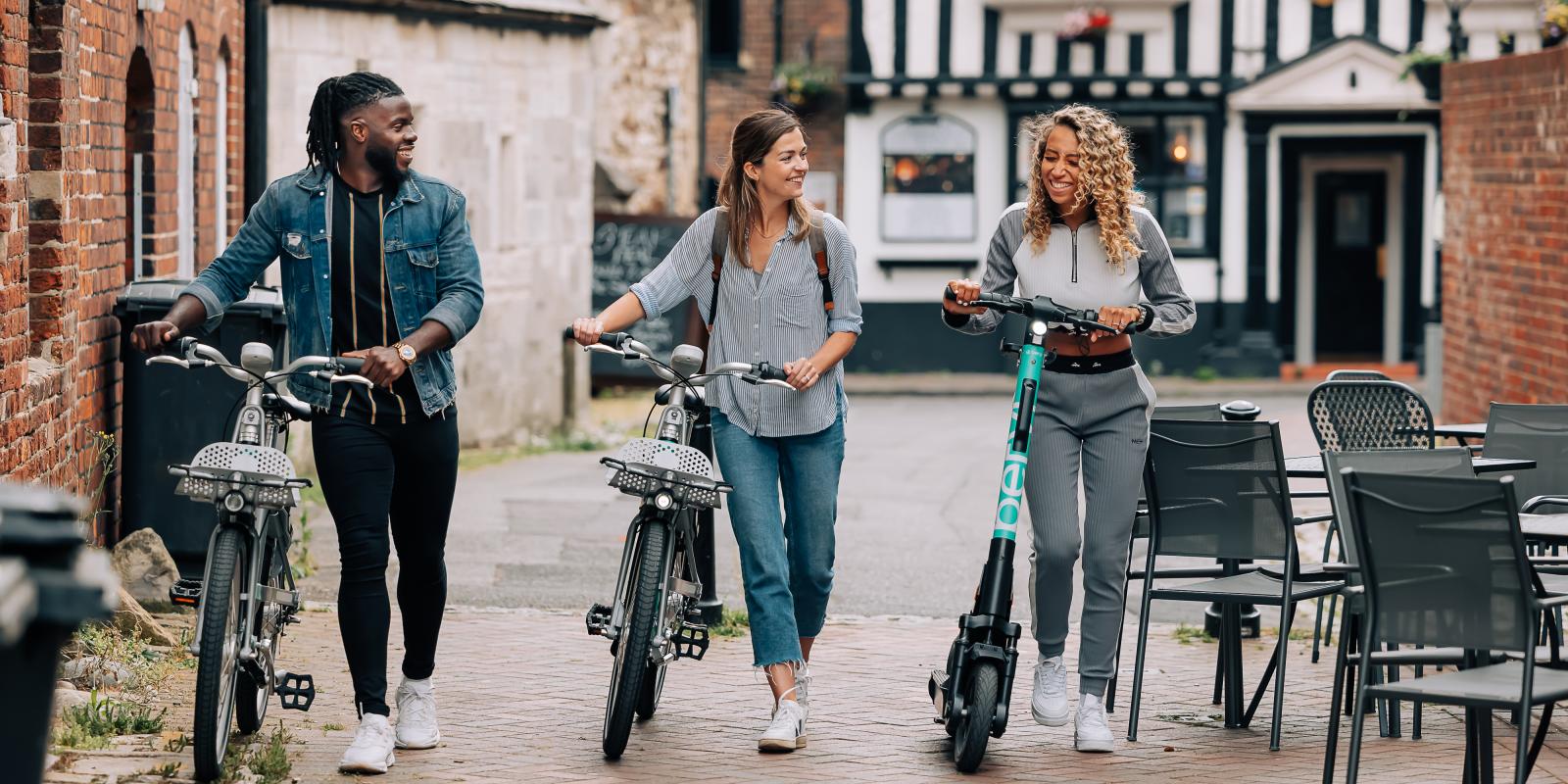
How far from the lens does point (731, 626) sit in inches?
334

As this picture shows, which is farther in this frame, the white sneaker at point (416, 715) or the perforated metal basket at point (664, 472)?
the white sneaker at point (416, 715)

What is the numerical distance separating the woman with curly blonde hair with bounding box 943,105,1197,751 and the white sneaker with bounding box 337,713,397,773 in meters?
1.87

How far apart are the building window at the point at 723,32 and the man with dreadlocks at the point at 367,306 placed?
73.6 ft

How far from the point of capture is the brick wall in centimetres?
716

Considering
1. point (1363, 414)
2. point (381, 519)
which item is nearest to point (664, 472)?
point (381, 519)

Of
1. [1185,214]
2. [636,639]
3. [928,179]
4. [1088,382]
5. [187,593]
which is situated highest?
[928,179]

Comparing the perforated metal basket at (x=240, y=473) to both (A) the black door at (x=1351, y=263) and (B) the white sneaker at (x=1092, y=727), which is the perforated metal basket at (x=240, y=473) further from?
(A) the black door at (x=1351, y=263)

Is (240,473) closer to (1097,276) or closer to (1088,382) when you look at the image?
(1088,382)

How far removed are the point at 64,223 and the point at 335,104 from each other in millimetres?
2283

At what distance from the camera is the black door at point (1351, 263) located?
25391 millimetres

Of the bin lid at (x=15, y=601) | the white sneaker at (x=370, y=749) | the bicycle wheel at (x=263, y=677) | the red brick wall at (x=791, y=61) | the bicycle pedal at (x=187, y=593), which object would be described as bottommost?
the white sneaker at (x=370, y=749)

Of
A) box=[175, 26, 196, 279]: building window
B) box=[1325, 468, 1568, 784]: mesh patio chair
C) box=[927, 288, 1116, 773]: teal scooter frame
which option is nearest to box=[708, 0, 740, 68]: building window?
box=[175, 26, 196, 279]: building window

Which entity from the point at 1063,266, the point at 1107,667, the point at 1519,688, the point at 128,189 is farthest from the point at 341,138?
the point at 128,189

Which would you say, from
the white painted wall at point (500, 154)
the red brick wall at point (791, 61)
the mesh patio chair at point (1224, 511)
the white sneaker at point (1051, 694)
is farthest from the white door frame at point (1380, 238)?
the white sneaker at point (1051, 694)
